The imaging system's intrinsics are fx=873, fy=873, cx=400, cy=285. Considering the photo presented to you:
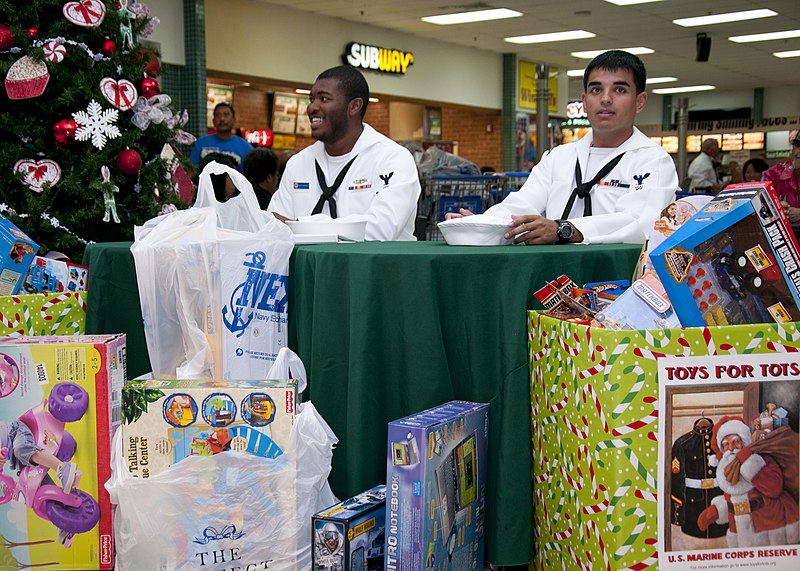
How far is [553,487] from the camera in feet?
6.64

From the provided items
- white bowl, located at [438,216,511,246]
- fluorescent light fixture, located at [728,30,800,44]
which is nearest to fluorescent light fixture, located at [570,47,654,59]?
fluorescent light fixture, located at [728,30,800,44]

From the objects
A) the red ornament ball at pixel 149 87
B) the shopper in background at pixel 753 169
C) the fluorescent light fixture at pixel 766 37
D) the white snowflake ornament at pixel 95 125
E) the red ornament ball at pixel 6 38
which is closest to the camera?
the red ornament ball at pixel 6 38

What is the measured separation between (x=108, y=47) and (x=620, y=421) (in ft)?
8.14

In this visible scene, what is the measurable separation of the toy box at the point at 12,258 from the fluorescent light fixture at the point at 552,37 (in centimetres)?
1219

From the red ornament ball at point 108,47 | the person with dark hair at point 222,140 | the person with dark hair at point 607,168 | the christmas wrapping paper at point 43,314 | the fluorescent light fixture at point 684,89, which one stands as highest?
the fluorescent light fixture at point 684,89

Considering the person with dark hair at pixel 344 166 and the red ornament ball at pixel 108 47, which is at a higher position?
the red ornament ball at pixel 108 47

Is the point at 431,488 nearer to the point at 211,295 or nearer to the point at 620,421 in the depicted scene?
the point at 620,421

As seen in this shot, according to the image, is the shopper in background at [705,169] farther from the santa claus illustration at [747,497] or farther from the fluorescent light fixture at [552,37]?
the santa claus illustration at [747,497]

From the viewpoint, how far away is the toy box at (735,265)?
1.79 metres

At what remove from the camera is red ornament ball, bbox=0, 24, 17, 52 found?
10.0 feet

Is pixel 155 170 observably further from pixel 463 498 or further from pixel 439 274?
pixel 463 498

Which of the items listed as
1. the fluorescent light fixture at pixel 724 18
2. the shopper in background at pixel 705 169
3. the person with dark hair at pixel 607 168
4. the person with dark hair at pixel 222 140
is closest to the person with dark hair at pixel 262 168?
the person with dark hair at pixel 222 140

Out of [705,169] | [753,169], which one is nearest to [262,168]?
[753,169]

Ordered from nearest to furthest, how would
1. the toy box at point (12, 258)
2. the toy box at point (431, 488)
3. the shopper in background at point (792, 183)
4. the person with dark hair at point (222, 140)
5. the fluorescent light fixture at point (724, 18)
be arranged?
the toy box at point (431, 488), the toy box at point (12, 258), the shopper in background at point (792, 183), the person with dark hair at point (222, 140), the fluorescent light fixture at point (724, 18)
